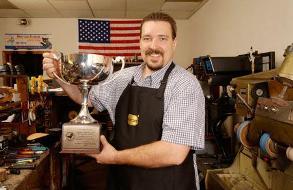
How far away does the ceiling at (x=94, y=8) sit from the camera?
18.1ft

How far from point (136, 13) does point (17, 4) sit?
7.42ft

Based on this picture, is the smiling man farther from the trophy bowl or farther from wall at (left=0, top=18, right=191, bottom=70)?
wall at (left=0, top=18, right=191, bottom=70)

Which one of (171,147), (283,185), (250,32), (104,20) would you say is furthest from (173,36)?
(104,20)

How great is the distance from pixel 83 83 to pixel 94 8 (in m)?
4.83

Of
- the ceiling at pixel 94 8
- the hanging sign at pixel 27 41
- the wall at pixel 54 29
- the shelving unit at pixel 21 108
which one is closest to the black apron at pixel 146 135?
the shelving unit at pixel 21 108

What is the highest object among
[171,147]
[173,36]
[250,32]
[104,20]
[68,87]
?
[104,20]

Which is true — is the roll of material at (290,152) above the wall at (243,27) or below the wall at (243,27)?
below

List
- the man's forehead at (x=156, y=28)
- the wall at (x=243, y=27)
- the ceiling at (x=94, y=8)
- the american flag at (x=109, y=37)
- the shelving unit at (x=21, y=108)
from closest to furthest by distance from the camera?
the man's forehead at (x=156, y=28), the shelving unit at (x=21, y=108), the wall at (x=243, y=27), the ceiling at (x=94, y=8), the american flag at (x=109, y=37)

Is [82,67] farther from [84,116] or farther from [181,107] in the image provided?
[181,107]

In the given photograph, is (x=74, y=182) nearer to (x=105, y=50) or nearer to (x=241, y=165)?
(x=241, y=165)

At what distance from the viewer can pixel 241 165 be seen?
2.31m

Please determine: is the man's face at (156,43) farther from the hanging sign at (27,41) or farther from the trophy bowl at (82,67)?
the hanging sign at (27,41)

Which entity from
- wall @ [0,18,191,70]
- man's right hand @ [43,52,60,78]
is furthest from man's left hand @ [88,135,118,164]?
wall @ [0,18,191,70]

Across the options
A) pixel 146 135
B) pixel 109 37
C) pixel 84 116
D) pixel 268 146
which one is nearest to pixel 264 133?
pixel 268 146
